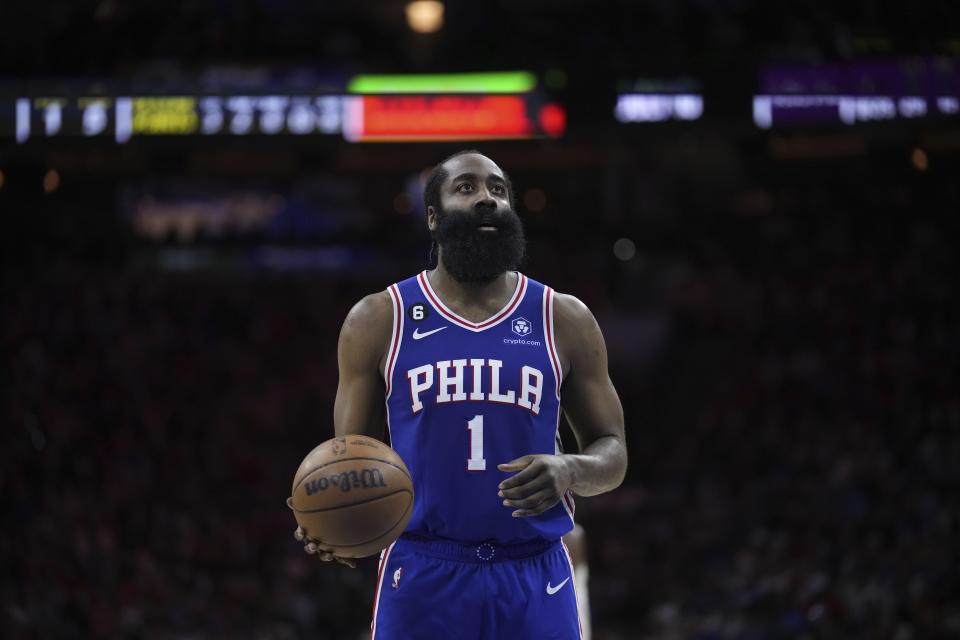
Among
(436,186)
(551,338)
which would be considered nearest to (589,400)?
(551,338)

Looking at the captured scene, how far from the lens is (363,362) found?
3293 mm

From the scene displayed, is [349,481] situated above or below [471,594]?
above

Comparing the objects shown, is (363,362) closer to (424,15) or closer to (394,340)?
(394,340)

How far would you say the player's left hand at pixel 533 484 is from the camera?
9.09ft

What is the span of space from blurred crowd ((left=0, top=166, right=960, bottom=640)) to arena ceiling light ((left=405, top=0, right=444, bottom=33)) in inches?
143

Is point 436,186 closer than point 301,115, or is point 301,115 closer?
point 436,186

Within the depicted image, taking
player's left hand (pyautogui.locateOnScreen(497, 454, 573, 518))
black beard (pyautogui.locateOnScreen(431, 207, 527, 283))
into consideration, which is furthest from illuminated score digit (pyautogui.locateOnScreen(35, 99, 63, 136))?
player's left hand (pyautogui.locateOnScreen(497, 454, 573, 518))

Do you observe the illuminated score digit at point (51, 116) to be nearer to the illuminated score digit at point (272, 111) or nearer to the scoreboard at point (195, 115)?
the scoreboard at point (195, 115)

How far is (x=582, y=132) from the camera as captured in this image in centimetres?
1162

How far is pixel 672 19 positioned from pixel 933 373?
5.02 metres

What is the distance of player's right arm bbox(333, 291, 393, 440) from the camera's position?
329 centimetres

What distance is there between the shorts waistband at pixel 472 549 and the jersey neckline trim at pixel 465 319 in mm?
602

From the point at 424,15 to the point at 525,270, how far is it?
3642 mm

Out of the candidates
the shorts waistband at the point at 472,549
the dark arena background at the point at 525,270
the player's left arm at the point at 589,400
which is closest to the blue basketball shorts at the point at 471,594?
the shorts waistband at the point at 472,549
